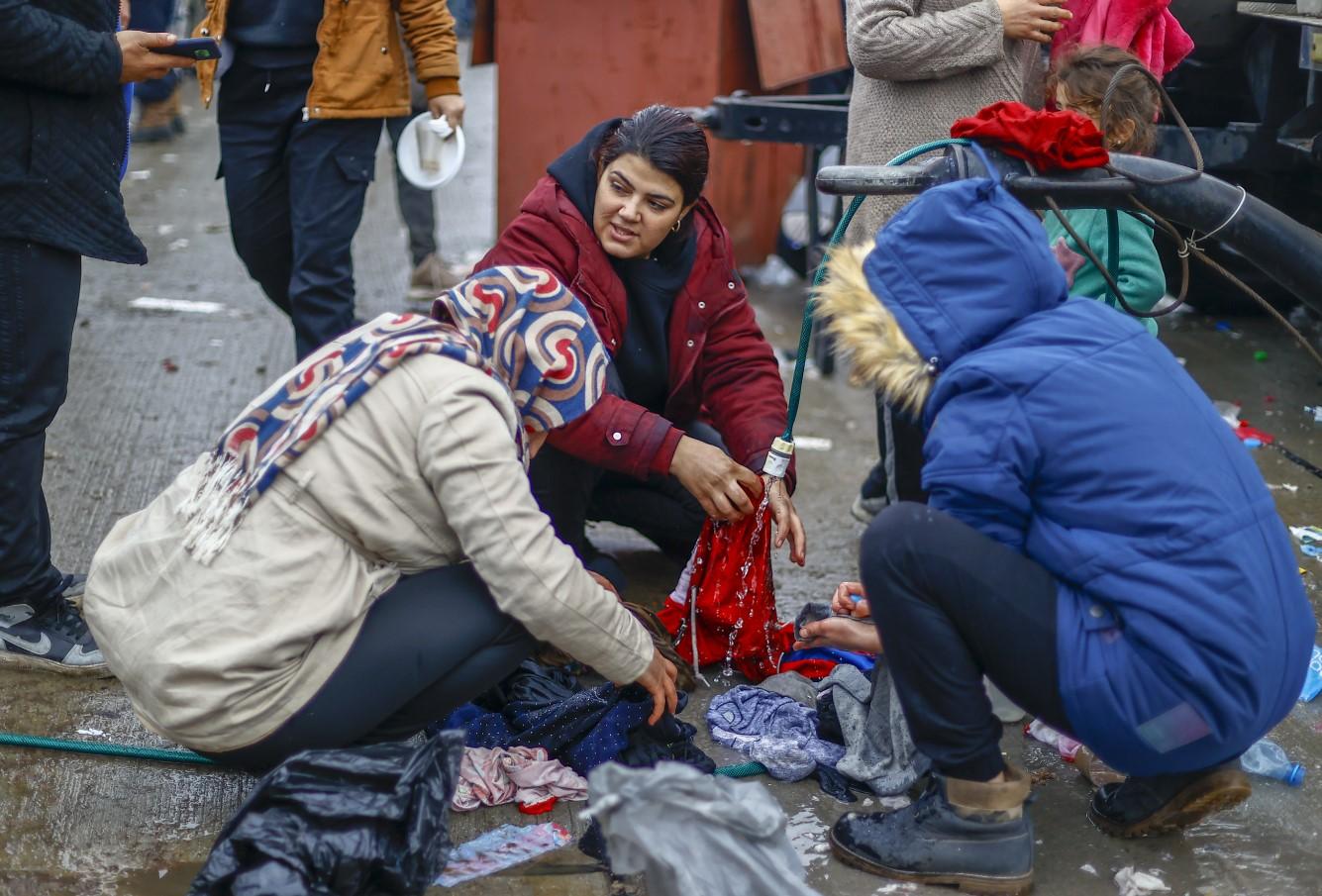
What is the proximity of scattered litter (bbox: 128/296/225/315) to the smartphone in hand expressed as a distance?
2679 mm

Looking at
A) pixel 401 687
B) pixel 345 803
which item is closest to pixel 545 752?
pixel 401 687

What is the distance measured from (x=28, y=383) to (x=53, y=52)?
67 centimetres

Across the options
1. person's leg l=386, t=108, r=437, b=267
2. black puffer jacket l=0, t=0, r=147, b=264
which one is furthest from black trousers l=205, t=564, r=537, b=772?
person's leg l=386, t=108, r=437, b=267

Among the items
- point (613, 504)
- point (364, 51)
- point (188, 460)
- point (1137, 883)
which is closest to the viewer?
point (1137, 883)

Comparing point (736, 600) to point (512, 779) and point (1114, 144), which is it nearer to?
point (512, 779)

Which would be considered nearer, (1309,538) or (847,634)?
(847,634)

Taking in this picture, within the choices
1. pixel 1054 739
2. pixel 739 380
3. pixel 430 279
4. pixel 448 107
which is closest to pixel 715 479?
pixel 739 380

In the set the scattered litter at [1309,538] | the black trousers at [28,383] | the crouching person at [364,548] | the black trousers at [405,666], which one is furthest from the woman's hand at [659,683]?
the scattered litter at [1309,538]

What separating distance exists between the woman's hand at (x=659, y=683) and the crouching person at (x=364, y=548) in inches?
0.6

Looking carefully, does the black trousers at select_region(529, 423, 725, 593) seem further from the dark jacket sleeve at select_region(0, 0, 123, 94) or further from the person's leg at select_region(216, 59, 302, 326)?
the person's leg at select_region(216, 59, 302, 326)

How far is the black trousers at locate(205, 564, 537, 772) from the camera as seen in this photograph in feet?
7.70

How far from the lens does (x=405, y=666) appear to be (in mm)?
2389

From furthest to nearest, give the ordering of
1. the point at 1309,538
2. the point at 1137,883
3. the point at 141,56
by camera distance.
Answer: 1. the point at 1309,538
2. the point at 141,56
3. the point at 1137,883

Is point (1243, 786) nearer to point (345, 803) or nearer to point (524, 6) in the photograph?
point (345, 803)
